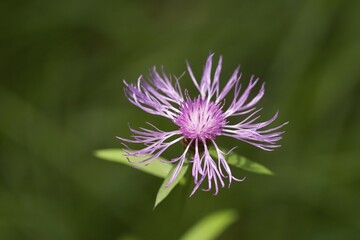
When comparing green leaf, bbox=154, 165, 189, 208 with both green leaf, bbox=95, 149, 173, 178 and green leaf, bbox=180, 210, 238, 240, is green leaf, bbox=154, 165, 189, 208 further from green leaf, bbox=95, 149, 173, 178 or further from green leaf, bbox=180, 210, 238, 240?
green leaf, bbox=180, 210, 238, 240

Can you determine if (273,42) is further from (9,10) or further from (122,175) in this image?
(9,10)

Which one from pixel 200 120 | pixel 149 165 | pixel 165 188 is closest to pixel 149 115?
pixel 149 165

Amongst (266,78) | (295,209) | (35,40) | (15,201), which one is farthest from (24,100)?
(295,209)

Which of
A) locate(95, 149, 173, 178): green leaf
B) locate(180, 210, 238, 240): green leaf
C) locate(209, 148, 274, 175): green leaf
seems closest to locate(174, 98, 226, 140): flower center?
locate(209, 148, 274, 175): green leaf

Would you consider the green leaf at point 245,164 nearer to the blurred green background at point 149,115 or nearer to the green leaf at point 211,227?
the green leaf at point 211,227

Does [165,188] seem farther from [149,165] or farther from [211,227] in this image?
[211,227]

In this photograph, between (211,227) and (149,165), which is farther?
(211,227)
